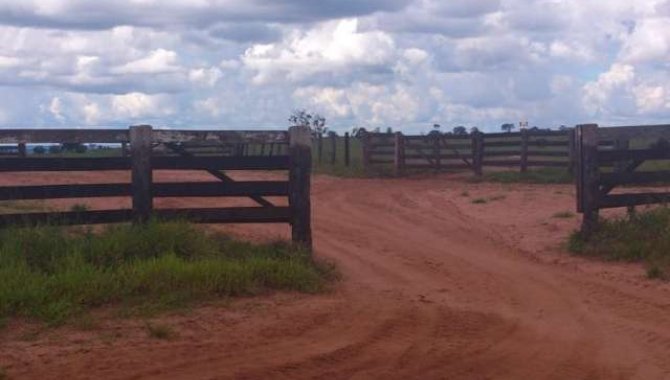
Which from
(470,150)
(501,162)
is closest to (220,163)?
(501,162)

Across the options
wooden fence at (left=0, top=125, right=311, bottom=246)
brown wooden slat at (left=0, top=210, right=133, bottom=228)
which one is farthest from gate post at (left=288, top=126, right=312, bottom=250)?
brown wooden slat at (left=0, top=210, right=133, bottom=228)

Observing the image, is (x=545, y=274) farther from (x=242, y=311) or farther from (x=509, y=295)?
(x=242, y=311)

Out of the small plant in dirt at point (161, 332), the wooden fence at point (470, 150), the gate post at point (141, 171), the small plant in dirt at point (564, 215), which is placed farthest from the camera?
the wooden fence at point (470, 150)

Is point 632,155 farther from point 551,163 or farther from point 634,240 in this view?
point 551,163

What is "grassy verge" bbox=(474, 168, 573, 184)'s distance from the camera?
92.4 ft

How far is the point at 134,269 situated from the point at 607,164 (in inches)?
310

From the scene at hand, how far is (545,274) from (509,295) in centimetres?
163

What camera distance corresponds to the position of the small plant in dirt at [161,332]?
8398mm

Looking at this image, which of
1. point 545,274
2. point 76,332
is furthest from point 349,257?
point 76,332

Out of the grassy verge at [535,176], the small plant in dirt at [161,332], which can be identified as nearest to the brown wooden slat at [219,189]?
the small plant in dirt at [161,332]

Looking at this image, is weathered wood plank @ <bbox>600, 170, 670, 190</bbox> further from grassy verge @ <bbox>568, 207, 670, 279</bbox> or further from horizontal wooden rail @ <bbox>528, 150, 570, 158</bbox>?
horizontal wooden rail @ <bbox>528, 150, 570, 158</bbox>

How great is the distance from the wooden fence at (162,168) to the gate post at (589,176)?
4438 millimetres

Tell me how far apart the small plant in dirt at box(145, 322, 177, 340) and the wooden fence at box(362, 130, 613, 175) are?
74.8ft

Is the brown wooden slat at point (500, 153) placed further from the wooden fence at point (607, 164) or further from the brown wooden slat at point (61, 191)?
the brown wooden slat at point (61, 191)
